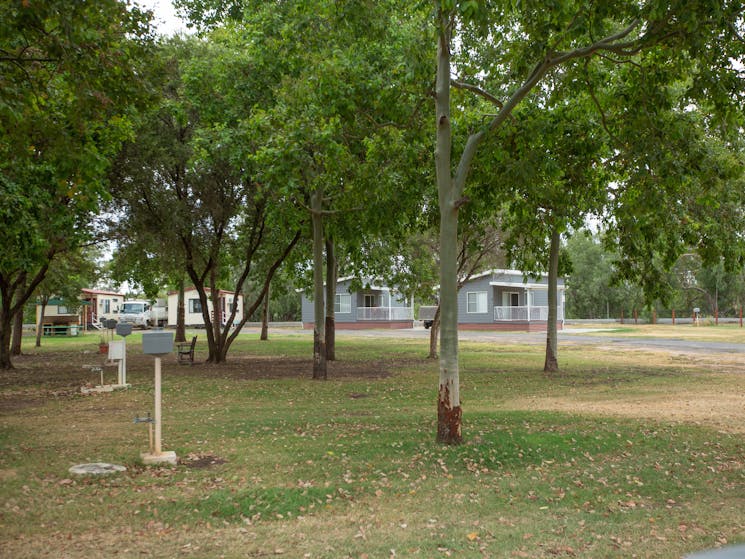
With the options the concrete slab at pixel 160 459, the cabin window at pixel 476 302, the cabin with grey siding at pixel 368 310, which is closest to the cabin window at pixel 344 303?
the cabin with grey siding at pixel 368 310

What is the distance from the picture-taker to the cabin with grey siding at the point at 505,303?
44.6 meters

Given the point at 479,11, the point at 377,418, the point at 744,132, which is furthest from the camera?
the point at 744,132

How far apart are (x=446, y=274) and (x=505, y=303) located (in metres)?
39.5

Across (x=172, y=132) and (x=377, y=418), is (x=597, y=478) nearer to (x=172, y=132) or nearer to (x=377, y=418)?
(x=377, y=418)

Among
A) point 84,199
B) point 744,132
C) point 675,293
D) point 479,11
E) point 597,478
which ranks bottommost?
point 597,478

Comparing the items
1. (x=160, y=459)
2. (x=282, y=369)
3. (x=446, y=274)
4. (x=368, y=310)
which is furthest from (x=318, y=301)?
(x=368, y=310)

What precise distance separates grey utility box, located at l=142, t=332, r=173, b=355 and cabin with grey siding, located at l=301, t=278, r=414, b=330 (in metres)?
42.1

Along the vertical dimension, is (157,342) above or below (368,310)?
below

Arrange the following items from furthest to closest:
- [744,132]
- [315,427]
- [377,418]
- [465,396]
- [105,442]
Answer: [744,132] → [465,396] → [377,418] → [315,427] → [105,442]

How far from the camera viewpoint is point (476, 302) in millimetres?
46656

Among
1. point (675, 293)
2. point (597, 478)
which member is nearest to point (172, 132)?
point (675, 293)

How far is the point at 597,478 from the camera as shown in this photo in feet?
22.8

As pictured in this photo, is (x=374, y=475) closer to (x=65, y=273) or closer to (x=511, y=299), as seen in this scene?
(x=65, y=273)

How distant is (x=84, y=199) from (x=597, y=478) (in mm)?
7794
